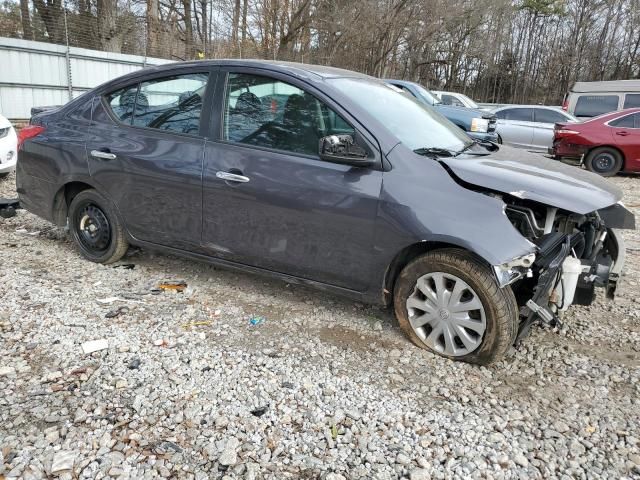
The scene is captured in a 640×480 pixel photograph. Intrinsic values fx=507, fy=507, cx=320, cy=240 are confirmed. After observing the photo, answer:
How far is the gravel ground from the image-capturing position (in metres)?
2.31

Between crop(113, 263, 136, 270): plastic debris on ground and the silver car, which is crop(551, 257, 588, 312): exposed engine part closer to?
crop(113, 263, 136, 270): plastic debris on ground

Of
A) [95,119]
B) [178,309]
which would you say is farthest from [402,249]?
[95,119]

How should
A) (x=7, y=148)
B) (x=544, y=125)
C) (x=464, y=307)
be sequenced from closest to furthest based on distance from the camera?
(x=464, y=307) → (x=7, y=148) → (x=544, y=125)

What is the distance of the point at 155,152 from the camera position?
12.7ft

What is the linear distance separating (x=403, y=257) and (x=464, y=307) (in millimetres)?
479

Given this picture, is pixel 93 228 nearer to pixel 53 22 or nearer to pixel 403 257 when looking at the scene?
pixel 403 257

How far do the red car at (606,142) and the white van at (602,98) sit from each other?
3567mm

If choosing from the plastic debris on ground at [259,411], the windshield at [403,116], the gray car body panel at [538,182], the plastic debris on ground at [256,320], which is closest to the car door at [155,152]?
the plastic debris on ground at [256,320]

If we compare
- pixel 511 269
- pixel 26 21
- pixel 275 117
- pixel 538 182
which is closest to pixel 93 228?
pixel 275 117

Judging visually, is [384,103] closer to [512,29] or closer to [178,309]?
[178,309]

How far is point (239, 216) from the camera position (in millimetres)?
3561

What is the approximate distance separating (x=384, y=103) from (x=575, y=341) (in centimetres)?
211

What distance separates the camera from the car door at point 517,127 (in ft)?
42.3

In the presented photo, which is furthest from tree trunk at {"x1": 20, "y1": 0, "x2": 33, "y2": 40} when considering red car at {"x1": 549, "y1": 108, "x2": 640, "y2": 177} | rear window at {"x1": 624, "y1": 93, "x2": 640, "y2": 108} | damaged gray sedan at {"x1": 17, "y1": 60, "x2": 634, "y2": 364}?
rear window at {"x1": 624, "y1": 93, "x2": 640, "y2": 108}
